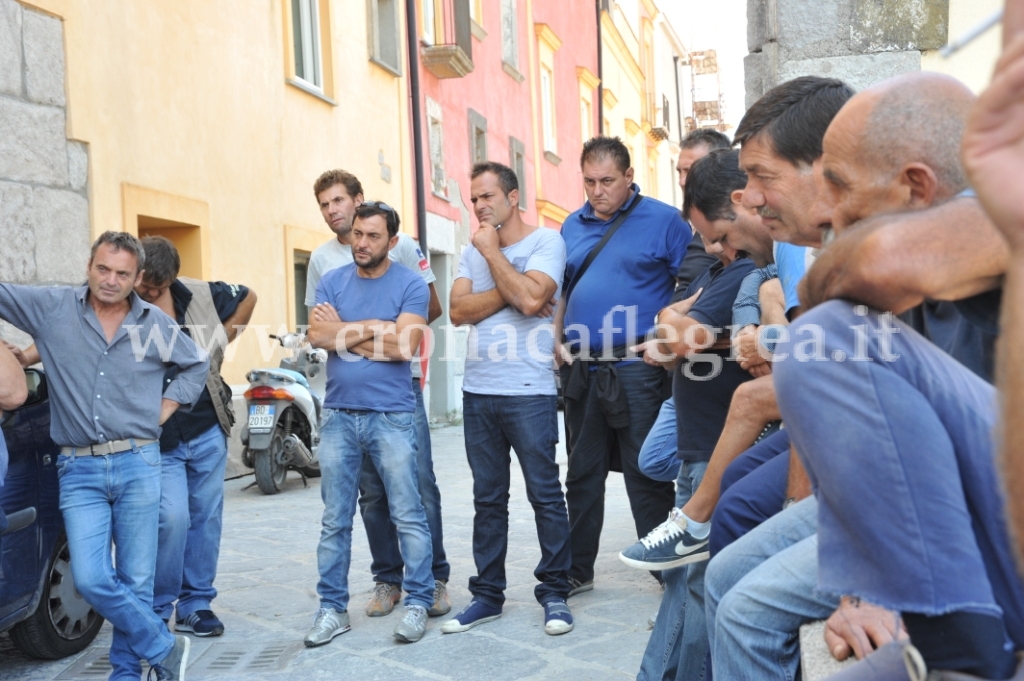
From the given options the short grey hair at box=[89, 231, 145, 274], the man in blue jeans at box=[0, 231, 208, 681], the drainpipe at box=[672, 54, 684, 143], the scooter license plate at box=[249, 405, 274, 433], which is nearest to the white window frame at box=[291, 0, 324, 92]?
the scooter license plate at box=[249, 405, 274, 433]

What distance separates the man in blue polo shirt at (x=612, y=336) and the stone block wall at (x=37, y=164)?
4012 mm

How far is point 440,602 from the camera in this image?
5613 mm

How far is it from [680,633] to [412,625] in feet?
5.65

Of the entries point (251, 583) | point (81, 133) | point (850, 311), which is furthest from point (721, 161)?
point (81, 133)

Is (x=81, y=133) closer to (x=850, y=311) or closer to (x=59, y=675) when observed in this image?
(x=59, y=675)

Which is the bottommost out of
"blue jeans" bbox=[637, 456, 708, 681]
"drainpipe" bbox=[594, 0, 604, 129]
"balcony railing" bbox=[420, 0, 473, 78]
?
"blue jeans" bbox=[637, 456, 708, 681]

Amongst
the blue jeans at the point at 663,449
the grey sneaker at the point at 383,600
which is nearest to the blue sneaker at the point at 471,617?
the grey sneaker at the point at 383,600

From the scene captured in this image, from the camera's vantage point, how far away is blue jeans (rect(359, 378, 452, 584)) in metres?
5.58

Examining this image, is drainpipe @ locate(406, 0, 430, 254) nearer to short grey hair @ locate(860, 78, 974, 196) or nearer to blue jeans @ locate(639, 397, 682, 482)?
blue jeans @ locate(639, 397, 682, 482)

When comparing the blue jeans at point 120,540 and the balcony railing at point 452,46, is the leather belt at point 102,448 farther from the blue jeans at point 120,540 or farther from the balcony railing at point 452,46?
the balcony railing at point 452,46

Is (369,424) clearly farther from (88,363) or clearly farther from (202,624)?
(88,363)

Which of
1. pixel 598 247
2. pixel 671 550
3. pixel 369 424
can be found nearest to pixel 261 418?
pixel 369 424

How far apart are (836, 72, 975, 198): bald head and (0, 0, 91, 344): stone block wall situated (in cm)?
664

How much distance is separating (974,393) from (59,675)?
4.03 m
